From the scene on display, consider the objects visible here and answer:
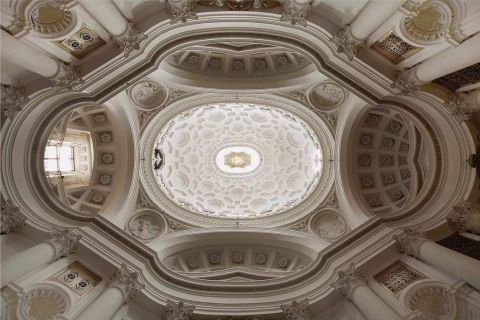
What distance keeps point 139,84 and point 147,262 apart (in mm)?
8958

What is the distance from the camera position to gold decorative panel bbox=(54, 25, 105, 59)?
1432cm

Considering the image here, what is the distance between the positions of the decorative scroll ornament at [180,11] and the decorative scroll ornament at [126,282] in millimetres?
9728

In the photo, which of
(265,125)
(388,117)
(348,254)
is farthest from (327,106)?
(348,254)

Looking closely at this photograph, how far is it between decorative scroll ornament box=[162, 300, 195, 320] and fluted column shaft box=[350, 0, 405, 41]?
1233 cm

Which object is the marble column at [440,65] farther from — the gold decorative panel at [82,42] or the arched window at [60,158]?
the arched window at [60,158]

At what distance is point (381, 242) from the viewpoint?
57.8 feet

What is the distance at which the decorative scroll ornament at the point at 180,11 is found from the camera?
48.8ft

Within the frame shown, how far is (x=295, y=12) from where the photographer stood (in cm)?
1482

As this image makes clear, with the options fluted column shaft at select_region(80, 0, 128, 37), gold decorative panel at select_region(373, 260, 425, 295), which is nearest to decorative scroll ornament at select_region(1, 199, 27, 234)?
fluted column shaft at select_region(80, 0, 128, 37)

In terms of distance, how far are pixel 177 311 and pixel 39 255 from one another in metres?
5.85

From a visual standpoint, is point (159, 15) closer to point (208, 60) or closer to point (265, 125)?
point (208, 60)

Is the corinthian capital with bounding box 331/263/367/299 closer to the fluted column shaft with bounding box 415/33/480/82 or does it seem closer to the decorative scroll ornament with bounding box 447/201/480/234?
the decorative scroll ornament with bounding box 447/201/480/234

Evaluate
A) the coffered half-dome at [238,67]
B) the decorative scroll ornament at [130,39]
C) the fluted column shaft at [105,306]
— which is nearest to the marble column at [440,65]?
the coffered half-dome at [238,67]

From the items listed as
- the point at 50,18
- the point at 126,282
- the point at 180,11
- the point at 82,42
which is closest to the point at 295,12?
the point at 180,11
